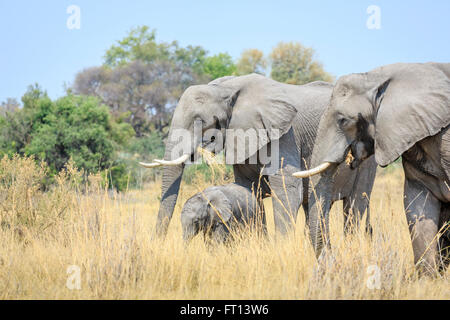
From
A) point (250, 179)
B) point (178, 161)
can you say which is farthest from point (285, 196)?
point (178, 161)

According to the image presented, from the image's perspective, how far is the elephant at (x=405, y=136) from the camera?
436cm

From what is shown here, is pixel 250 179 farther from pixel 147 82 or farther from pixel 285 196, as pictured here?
pixel 147 82

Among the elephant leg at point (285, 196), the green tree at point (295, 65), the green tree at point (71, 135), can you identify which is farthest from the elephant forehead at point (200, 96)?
the green tree at point (295, 65)

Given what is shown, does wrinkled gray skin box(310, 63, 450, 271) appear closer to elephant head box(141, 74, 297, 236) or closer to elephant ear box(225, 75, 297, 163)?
elephant ear box(225, 75, 297, 163)

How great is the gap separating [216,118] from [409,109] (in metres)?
2.79

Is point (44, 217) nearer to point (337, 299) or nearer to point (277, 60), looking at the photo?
point (337, 299)

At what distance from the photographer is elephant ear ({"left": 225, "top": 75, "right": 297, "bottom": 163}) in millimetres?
6738

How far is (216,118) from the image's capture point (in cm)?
673

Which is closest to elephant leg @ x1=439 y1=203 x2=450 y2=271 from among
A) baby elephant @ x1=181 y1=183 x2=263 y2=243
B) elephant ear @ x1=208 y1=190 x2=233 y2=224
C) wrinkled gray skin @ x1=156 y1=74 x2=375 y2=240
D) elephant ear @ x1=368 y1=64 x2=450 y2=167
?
elephant ear @ x1=368 y1=64 x2=450 y2=167

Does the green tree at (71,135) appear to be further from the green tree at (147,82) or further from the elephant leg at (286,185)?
the green tree at (147,82)

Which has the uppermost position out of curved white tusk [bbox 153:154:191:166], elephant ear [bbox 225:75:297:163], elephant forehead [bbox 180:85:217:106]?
elephant forehead [bbox 180:85:217:106]

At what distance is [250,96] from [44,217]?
2.92 meters

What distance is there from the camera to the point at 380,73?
4684mm

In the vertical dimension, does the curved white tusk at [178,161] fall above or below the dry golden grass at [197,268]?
above
